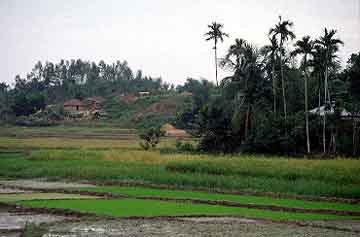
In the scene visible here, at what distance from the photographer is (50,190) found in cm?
2556

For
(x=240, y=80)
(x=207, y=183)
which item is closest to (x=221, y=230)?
(x=207, y=183)

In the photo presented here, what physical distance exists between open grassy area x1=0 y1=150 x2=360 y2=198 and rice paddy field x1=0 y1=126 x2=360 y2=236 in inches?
1.6

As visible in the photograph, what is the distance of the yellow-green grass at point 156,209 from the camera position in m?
18.6

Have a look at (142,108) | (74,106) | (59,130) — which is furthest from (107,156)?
(74,106)

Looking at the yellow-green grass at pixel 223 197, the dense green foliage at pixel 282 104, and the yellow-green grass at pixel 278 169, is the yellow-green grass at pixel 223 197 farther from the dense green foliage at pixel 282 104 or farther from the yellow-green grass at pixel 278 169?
the dense green foliage at pixel 282 104

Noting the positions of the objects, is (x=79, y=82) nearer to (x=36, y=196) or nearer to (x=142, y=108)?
(x=142, y=108)

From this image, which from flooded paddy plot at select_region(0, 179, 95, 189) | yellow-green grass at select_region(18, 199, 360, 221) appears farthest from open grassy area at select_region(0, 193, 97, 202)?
flooded paddy plot at select_region(0, 179, 95, 189)

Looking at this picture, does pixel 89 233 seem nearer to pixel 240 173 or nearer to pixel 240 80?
pixel 240 173

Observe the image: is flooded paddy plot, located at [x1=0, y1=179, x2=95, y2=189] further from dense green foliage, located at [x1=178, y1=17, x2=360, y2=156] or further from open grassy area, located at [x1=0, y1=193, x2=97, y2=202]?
dense green foliage, located at [x1=178, y1=17, x2=360, y2=156]

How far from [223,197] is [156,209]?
4296mm

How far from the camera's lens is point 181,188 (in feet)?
86.7

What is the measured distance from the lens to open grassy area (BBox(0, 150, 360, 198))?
24.6 meters

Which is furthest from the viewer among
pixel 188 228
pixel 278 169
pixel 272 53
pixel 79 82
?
pixel 79 82

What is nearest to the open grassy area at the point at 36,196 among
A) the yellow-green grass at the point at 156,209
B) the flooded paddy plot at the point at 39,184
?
the yellow-green grass at the point at 156,209
